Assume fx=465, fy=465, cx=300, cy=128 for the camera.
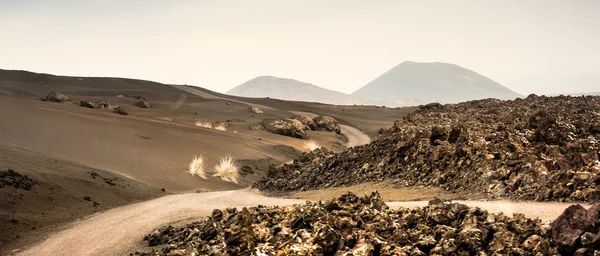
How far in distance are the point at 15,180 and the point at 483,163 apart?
15.2 m

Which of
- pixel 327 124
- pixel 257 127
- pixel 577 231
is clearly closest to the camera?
pixel 577 231

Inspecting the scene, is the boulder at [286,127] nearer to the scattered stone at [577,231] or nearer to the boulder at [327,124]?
the boulder at [327,124]

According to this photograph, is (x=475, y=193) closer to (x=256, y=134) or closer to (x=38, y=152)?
(x=38, y=152)

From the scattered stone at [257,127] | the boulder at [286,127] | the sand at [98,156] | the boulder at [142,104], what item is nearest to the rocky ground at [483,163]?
the sand at [98,156]

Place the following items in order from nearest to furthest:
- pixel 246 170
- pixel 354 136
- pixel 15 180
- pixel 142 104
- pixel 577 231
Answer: pixel 577 231 < pixel 15 180 < pixel 246 170 < pixel 354 136 < pixel 142 104

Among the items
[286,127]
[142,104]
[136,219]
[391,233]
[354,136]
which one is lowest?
[136,219]

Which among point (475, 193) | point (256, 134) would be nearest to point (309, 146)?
point (256, 134)

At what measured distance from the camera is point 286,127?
4944 centimetres

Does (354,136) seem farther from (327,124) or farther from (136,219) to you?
(136,219)

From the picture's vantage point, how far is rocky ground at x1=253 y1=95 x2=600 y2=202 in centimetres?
1127

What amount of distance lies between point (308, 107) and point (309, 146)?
45411mm

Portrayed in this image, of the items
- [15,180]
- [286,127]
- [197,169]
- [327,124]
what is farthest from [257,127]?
[15,180]

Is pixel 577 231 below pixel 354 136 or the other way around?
below

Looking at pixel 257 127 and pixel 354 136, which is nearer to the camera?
pixel 257 127
